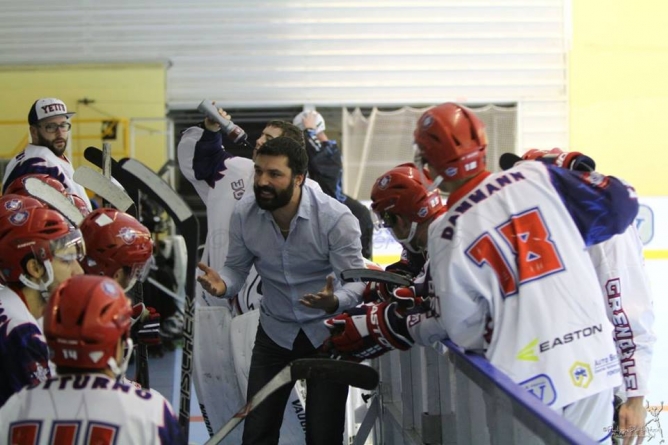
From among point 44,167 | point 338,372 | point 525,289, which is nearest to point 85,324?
point 338,372

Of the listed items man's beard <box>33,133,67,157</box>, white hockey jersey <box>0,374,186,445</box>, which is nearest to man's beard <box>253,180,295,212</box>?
white hockey jersey <box>0,374,186,445</box>

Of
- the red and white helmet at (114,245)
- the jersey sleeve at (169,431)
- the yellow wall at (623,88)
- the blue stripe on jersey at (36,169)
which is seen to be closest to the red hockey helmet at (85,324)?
the jersey sleeve at (169,431)

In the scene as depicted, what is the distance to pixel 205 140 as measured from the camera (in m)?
4.81

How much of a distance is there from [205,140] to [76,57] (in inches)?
267

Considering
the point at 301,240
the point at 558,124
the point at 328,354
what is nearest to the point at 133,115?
the point at 558,124

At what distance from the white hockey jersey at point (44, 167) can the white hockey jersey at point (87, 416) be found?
2.99 metres

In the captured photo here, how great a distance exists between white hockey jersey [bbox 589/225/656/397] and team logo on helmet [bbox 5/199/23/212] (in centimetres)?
181

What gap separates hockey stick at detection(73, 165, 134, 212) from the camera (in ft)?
8.84

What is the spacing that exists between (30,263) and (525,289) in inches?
51.3

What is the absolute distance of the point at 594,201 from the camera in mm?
2521

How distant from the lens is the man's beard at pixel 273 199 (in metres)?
3.49

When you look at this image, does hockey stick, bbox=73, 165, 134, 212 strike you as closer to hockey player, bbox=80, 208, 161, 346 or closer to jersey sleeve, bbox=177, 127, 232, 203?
hockey player, bbox=80, 208, 161, 346

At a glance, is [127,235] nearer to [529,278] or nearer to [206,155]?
[529,278]

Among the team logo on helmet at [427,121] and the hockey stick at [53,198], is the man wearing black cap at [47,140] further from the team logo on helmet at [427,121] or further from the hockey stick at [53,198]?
the team logo on helmet at [427,121]
